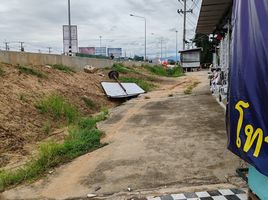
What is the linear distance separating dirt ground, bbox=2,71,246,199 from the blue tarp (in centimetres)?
241

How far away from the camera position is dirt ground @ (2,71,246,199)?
4.91 m

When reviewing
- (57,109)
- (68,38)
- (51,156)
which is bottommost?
(51,156)

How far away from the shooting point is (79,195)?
4.79m

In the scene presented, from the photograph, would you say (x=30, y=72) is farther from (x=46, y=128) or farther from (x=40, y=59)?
(x=46, y=128)

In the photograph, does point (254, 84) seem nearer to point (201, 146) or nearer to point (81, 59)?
point (201, 146)

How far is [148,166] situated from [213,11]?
7.05 metres

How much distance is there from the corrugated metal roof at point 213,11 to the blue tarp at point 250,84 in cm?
740

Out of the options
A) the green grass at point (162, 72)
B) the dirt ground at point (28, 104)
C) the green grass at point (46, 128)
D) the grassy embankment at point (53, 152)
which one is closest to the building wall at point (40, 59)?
the dirt ground at point (28, 104)

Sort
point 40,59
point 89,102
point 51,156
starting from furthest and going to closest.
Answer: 1. point 40,59
2. point 89,102
3. point 51,156

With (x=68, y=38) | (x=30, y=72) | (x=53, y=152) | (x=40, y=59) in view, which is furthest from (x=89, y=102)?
(x=68, y=38)

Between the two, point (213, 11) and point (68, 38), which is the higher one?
point (68, 38)

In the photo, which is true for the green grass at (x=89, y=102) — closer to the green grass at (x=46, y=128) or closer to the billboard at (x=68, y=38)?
the green grass at (x=46, y=128)

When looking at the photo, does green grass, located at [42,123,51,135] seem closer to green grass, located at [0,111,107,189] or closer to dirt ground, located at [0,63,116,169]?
dirt ground, located at [0,63,116,169]

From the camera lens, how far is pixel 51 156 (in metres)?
6.48
